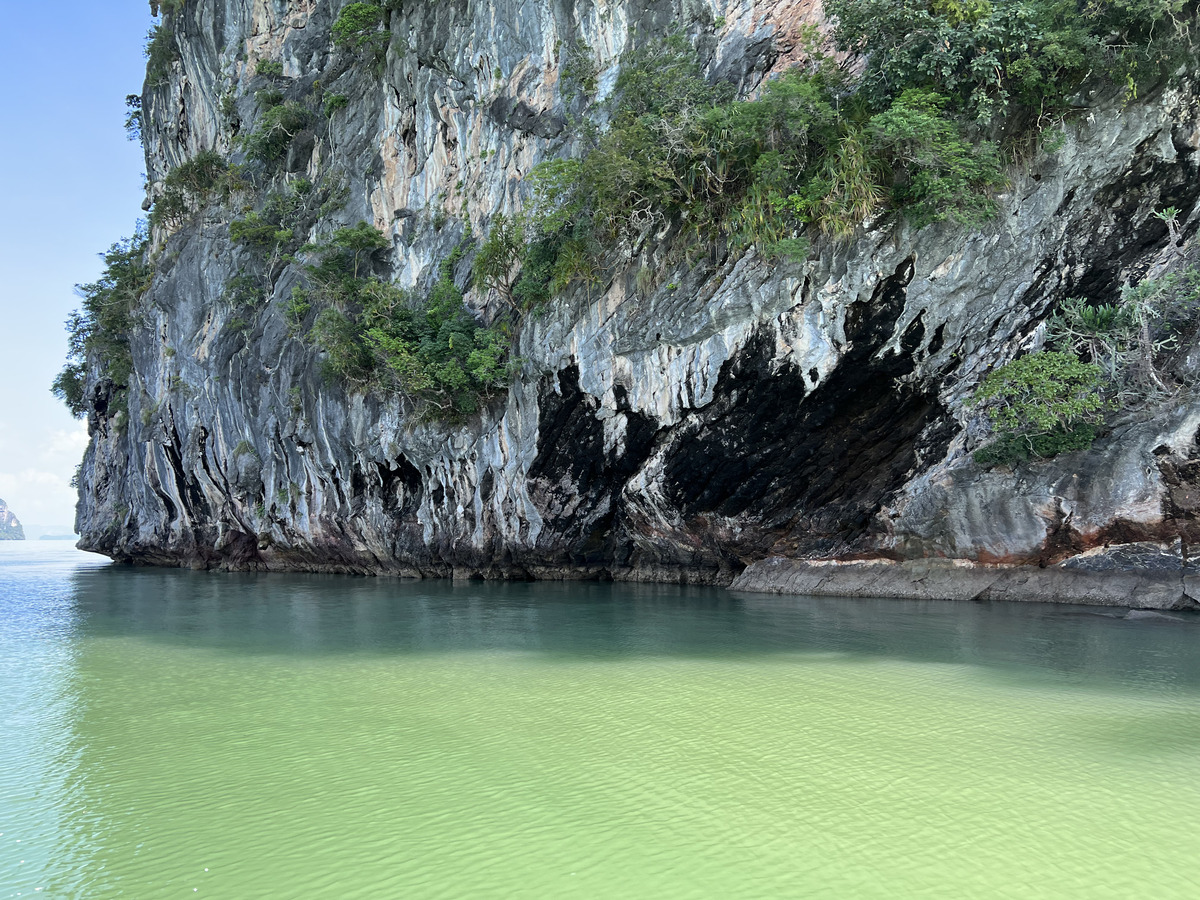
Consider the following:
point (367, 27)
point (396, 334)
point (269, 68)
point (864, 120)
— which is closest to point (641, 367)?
point (864, 120)

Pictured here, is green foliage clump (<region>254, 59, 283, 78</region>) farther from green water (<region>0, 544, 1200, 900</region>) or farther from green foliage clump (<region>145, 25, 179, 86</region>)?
green water (<region>0, 544, 1200, 900</region>)

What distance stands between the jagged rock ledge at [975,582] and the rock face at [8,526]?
592ft

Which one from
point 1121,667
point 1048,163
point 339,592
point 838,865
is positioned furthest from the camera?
point 339,592

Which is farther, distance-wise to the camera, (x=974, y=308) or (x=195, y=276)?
(x=195, y=276)

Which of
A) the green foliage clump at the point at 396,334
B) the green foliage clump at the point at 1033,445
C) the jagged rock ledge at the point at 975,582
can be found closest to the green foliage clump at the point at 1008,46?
the green foliage clump at the point at 1033,445

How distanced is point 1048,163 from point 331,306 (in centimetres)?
1693

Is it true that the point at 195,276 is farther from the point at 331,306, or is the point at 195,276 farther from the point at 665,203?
the point at 665,203

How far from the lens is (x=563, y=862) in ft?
10.7

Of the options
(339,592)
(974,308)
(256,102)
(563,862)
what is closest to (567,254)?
(974,308)

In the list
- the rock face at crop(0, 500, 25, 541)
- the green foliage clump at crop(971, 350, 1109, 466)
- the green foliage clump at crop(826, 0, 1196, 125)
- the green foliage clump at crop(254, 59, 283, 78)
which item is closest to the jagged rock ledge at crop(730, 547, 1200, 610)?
the green foliage clump at crop(971, 350, 1109, 466)

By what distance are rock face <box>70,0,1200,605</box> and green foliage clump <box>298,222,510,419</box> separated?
2.36 feet

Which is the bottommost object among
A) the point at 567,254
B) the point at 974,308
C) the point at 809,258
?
the point at 974,308

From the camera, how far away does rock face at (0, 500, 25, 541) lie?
485ft

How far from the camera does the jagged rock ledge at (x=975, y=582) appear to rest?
1090cm
